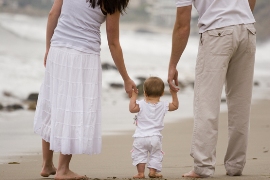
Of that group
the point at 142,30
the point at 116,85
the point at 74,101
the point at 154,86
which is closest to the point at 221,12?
the point at 154,86

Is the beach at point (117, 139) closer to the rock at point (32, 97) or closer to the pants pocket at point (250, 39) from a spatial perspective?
the rock at point (32, 97)

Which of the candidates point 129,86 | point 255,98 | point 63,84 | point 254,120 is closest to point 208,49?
point 129,86

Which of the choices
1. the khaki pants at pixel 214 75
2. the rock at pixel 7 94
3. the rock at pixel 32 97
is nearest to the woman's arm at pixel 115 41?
the khaki pants at pixel 214 75

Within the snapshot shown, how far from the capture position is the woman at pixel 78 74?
169 inches

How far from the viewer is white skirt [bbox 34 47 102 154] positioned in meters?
4.30

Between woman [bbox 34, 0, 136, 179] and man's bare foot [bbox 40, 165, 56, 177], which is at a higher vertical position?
woman [bbox 34, 0, 136, 179]

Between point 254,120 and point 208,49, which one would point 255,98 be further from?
point 208,49

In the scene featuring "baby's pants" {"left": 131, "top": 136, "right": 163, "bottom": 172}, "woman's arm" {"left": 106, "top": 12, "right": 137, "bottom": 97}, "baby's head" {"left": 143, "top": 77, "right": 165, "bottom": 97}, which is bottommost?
"baby's pants" {"left": 131, "top": 136, "right": 163, "bottom": 172}

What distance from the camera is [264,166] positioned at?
4.98 m

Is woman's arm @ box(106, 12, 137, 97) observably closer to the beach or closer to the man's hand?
the man's hand

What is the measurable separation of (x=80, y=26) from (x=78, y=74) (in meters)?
0.32

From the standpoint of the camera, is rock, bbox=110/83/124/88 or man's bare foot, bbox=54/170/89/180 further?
rock, bbox=110/83/124/88

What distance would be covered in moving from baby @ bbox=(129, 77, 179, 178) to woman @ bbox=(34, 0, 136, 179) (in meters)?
0.19

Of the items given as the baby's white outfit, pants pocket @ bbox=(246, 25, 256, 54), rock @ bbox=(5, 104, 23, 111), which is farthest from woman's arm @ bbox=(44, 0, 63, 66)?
rock @ bbox=(5, 104, 23, 111)
